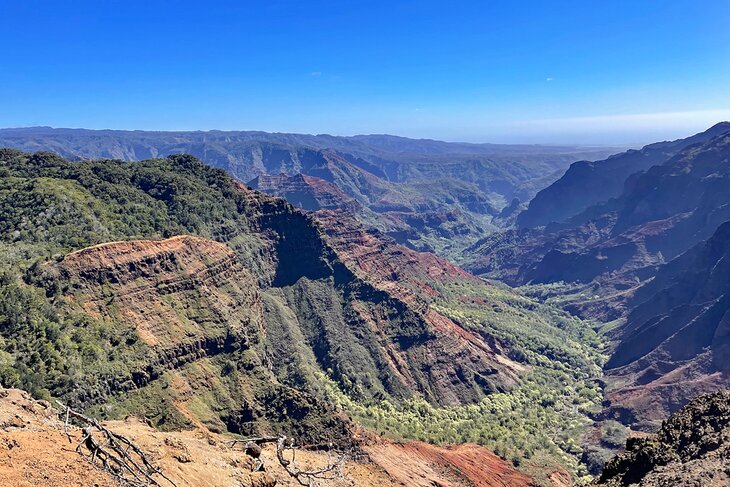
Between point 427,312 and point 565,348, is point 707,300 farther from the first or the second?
point 427,312

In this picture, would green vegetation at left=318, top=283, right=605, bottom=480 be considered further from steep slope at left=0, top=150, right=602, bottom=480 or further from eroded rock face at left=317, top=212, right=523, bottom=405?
eroded rock face at left=317, top=212, right=523, bottom=405

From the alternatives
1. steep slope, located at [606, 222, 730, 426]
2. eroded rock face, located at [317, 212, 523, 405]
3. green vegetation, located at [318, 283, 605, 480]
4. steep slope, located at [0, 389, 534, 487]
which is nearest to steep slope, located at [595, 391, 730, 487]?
steep slope, located at [0, 389, 534, 487]

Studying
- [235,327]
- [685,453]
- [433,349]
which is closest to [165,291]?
[235,327]

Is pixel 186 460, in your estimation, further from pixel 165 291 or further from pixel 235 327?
pixel 165 291

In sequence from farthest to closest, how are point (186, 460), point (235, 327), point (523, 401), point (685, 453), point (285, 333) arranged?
point (523, 401), point (285, 333), point (235, 327), point (685, 453), point (186, 460)

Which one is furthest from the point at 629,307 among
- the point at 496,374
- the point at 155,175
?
the point at 155,175

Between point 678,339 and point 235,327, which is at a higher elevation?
point 235,327

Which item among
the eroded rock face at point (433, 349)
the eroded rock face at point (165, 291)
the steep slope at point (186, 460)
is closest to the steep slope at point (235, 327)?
the eroded rock face at point (165, 291)
